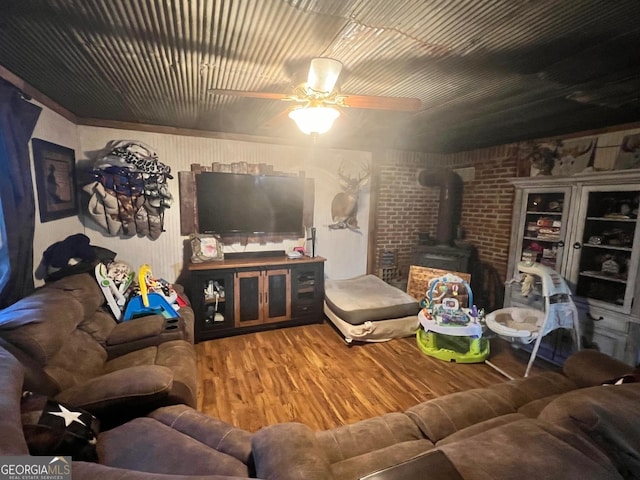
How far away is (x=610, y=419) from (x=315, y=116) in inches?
70.0

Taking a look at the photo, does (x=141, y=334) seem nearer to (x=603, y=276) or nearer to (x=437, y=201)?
(x=603, y=276)

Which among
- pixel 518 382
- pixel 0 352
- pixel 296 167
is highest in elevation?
pixel 296 167

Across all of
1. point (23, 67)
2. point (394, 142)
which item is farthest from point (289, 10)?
point (394, 142)

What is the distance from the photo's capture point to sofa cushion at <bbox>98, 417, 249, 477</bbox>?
0.96 metres

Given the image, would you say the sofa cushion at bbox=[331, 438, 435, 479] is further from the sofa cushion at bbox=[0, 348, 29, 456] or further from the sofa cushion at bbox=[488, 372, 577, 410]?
the sofa cushion at bbox=[0, 348, 29, 456]

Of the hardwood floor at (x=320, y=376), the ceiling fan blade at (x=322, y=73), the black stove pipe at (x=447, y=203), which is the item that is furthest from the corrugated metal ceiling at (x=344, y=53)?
the hardwood floor at (x=320, y=376)

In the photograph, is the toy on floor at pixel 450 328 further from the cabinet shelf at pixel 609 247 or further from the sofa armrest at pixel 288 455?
the sofa armrest at pixel 288 455

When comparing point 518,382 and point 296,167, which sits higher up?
point 296,167

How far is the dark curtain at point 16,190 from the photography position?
1.66m

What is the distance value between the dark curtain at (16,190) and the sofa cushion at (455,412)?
2.38m

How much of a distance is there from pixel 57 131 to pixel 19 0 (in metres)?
1.70

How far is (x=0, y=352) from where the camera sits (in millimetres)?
1093

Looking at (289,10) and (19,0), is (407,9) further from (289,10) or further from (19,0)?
(19,0)

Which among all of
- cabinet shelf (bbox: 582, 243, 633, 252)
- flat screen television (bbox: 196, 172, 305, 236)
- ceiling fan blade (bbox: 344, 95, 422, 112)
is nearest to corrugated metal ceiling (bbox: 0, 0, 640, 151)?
ceiling fan blade (bbox: 344, 95, 422, 112)
